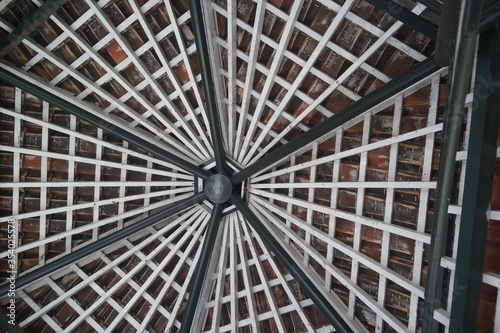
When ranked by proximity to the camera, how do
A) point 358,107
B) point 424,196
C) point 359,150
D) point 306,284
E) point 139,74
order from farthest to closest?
point 139,74 < point 359,150 < point 306,284 < point 424,196 < point 358,107

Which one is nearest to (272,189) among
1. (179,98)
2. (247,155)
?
(247,155)

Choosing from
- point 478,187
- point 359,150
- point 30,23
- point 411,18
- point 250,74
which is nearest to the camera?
point 478,187

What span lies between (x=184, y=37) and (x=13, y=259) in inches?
272

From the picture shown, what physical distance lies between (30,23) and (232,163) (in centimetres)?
537

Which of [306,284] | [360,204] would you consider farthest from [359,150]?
[306,284]

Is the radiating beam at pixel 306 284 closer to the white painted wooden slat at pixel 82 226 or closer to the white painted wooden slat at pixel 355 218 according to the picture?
the white painted wooden slat at pixel 355 218

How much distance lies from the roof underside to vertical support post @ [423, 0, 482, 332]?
1781mm

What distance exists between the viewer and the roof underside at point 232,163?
27.1 feet

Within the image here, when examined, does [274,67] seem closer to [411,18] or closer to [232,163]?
[232,163]

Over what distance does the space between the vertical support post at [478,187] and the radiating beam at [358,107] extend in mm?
830

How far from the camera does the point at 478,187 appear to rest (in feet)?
18.4

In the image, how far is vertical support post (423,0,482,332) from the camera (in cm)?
430

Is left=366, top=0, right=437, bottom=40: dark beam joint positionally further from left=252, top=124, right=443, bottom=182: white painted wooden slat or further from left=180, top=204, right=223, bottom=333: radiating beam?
left=180, top=204, right=223, bottom=333: radiating beam

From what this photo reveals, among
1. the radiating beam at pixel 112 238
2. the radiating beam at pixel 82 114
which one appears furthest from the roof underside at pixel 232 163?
the radiating beam at pixel 112 238
